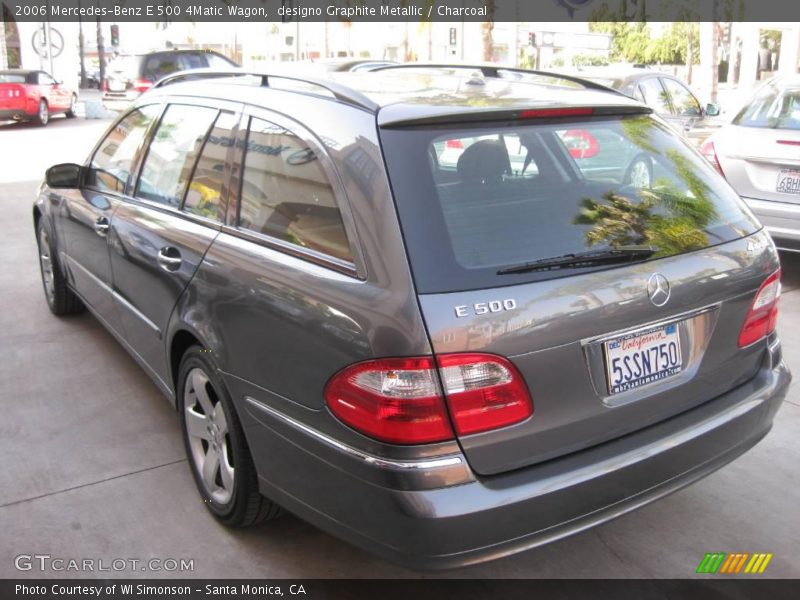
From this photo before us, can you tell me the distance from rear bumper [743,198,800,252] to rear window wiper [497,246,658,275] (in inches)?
163

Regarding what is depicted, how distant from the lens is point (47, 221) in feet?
18.0

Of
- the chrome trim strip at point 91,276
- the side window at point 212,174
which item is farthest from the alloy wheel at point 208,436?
the chrome trim strip at point 91,276

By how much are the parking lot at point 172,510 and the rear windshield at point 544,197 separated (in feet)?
3.04

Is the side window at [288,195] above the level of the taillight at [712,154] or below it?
above

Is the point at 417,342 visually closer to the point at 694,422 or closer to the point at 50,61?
the point at 694,422

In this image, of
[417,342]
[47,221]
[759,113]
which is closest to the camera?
[417,342]

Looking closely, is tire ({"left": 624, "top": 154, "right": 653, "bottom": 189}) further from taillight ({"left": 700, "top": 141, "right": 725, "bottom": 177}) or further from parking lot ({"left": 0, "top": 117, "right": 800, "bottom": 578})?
taillight ({"left": 700, "top": 141, "right": 725, "bottom": 177})

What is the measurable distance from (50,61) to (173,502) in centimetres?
3074

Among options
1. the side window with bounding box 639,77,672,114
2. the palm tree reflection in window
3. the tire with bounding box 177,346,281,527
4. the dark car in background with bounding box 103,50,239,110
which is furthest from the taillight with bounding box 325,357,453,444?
the dark car in background with bounding box 103,50,239,110

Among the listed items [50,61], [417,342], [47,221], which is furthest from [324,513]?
[50,61]

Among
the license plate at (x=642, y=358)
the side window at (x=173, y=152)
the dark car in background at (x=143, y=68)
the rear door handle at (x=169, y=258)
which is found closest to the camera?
the license plate at (x=642, y=358)

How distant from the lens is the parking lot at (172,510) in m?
3.05

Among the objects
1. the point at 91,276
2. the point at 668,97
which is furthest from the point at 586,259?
the point at 668,97

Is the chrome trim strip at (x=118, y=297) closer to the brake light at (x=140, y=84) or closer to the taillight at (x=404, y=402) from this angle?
the taillight at (x=404, y=402)
